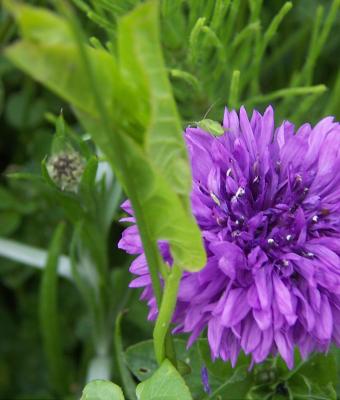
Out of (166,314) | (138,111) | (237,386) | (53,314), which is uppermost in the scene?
(138,111)

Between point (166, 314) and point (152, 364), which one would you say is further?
point (152, 364)

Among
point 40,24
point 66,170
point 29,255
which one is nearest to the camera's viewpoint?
point 40,24

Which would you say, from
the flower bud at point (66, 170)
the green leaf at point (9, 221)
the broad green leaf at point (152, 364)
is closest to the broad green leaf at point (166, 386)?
the broad green leaf at point (152, 364)

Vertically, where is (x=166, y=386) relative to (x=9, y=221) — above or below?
above

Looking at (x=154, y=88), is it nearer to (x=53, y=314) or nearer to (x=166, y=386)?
(x=166, y=386)

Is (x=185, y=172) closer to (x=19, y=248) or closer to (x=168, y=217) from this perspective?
(x=168, y=217)

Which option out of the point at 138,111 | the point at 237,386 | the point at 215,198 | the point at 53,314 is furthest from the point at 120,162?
the point at 53,314

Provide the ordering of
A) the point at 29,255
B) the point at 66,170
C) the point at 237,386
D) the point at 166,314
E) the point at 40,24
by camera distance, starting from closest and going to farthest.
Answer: the point at 40,24 < the point at 166,314 < the point at 237,386 < the point at 66,170 < the point at 29,255
